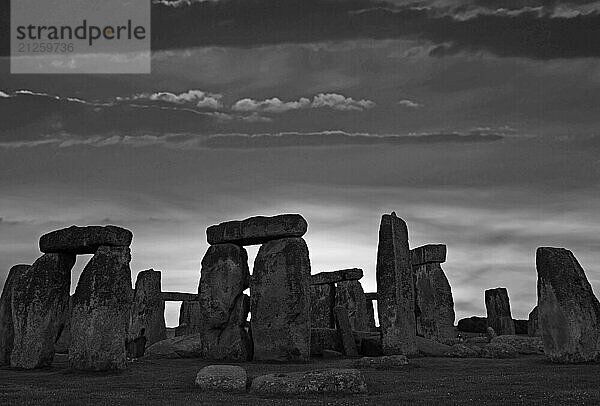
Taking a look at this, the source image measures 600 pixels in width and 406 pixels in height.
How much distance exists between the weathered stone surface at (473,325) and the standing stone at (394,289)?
1627 cm

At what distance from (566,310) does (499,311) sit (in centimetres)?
1607

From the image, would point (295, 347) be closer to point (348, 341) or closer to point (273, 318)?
point (273, 318)

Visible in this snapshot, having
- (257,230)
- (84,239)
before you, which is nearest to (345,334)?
(257,230)

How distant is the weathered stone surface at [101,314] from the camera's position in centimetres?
1609

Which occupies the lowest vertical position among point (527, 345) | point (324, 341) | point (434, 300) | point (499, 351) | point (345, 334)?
point (499, 351)

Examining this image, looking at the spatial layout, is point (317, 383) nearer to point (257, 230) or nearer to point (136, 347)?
point (257, 230)

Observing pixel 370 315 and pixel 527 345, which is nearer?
pixel 527 345

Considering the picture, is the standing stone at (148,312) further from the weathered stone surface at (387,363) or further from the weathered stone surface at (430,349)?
the weathered stone surface at (387,363)

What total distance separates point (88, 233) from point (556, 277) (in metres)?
11.0

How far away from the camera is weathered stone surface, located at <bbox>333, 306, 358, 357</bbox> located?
70.6 ft

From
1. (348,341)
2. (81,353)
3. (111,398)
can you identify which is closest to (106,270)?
(81,353)

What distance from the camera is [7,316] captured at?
18.8 metres

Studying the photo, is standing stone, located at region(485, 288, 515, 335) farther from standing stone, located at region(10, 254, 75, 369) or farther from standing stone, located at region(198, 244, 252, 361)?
standing stone, located at region(10, 254, 75, 369)

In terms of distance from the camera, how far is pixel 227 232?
21.9m
